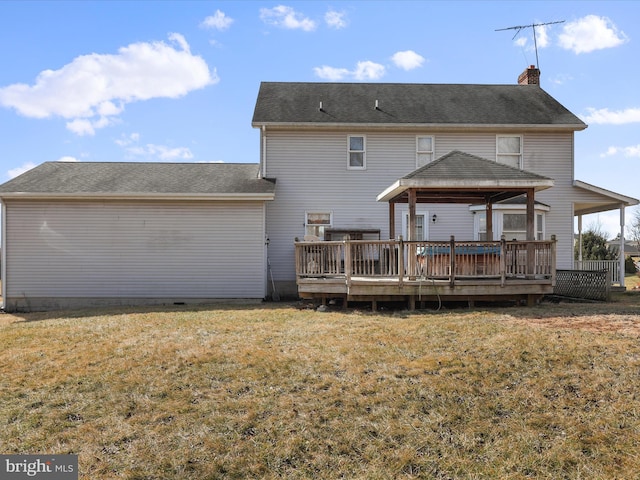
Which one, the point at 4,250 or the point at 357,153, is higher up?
Answer: the point at 357,153

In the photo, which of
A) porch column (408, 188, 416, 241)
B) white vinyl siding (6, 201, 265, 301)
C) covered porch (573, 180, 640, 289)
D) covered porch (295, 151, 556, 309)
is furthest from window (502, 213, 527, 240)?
white vinyl siding (6, 201, 265, 301)

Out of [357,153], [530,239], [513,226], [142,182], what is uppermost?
[357,153]

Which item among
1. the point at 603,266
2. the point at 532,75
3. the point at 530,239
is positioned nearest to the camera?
the point at 530,239

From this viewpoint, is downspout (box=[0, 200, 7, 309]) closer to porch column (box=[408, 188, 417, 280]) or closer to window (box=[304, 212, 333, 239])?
window (box=[304, 212, 333, 239])

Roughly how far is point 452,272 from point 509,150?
24.9 ft

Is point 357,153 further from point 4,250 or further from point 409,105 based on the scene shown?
point 4,250

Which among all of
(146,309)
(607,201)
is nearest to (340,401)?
(146,309)

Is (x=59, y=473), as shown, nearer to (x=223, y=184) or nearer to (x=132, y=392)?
(x=132, y=392)

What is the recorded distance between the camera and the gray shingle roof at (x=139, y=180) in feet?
48.2

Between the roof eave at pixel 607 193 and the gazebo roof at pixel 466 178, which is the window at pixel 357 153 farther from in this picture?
the roof eave at pixel 607 193

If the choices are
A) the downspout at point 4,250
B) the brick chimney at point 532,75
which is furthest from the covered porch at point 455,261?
the brick chimney at point 532,75

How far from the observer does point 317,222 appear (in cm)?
1612
